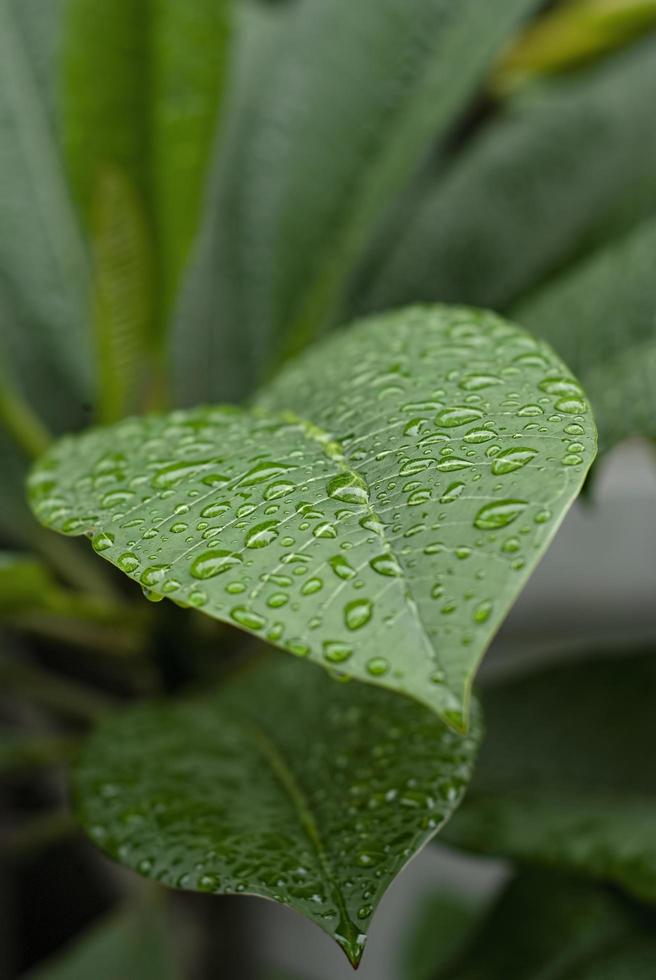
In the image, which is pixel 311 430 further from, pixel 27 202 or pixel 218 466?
pixel 27 202

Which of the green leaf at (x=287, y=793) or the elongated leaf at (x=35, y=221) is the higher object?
the elongated leaf at (x=35, y=221)

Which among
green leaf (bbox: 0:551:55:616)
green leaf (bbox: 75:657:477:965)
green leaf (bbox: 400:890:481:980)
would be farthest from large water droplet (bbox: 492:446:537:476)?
green leaf (bbox: 400:890:481:980)

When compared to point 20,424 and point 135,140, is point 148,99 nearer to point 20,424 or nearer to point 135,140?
point 135,140

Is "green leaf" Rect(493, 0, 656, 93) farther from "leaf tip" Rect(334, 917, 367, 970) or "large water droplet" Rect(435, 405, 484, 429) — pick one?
"leaf tip" Rect(334, 917, 367, 970)

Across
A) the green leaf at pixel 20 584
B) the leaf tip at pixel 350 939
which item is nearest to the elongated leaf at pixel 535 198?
the green leaf at pixel 20 584

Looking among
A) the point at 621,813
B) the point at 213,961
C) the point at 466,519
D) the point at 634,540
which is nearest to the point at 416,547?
the point at 466,519

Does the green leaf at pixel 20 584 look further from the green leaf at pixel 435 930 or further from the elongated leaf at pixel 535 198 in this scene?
the green leaf at pixel 435 930
